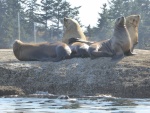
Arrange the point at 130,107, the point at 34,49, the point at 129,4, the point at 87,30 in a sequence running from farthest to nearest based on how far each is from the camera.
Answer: the point at 129,4
the point at 87,30
the point at 34,49
the point at 130,107

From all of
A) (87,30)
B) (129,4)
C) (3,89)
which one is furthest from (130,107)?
(129,4)

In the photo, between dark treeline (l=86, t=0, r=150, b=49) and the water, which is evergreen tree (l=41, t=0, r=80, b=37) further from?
the water

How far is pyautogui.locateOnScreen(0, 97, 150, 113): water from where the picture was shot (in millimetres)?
10664

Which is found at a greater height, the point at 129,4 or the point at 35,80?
the point at 129,4

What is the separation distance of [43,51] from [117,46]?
235cm

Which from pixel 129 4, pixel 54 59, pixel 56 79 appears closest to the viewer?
pixel 56 79

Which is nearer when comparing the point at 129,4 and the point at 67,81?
the point at 67,81

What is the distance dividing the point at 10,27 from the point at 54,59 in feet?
109

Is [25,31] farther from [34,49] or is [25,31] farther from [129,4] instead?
[34,49]

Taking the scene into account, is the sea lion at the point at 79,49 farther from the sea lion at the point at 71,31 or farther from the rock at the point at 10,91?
the rock at the point at 10,91

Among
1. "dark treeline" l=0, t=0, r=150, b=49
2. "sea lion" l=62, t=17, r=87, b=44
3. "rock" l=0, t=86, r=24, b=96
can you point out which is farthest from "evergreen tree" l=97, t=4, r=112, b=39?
"rock" l=0, t=86, r=24, b=96

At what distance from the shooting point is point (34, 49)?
1942cm

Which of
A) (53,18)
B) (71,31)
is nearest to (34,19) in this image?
(53,18)

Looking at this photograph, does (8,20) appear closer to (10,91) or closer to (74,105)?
(10,91)
